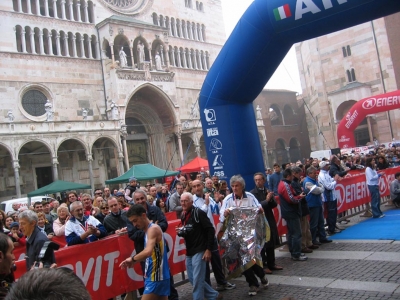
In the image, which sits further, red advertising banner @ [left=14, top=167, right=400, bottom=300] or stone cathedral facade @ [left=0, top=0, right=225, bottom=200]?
stone cathedral facade @ [left=0, top=0, right=225, bottom=200]

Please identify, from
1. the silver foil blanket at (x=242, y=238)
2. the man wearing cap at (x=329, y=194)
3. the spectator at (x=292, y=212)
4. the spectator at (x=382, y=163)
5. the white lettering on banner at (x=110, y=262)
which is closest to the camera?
the white lettering on banner at (x=110, y=262)

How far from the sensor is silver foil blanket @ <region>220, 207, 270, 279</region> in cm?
600

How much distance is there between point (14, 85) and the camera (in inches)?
941

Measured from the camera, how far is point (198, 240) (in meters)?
5.33

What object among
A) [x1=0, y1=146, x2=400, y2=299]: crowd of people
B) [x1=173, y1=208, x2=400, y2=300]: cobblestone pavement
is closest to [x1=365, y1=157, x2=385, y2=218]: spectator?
[x1=0, y1=146, x2=400, y2=299]: crowd of people

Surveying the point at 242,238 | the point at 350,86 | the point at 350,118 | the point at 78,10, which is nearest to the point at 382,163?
the point at 242,238

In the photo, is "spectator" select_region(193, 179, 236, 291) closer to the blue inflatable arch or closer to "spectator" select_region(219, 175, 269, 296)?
"spectator" select_region(219, 175, 269, 296)

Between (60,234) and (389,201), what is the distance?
36.0ft

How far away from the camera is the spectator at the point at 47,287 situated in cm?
134

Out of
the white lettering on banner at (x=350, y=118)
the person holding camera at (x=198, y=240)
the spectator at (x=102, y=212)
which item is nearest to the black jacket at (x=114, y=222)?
the spectator at (x=102, y=212)

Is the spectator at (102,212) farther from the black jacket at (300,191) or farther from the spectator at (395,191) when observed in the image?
the spectator at (395,191)

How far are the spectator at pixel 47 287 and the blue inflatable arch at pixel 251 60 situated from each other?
233 inches

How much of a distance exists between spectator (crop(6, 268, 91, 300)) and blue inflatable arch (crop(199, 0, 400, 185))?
233 inches

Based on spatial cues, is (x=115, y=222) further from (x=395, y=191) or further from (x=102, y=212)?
(x=395, y=191)
